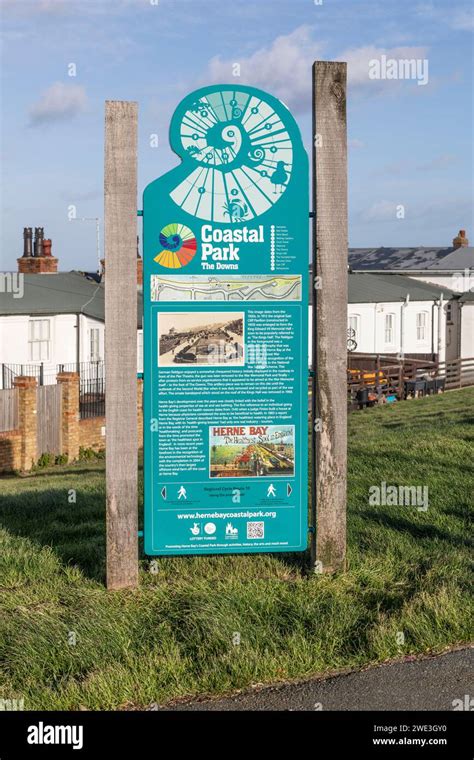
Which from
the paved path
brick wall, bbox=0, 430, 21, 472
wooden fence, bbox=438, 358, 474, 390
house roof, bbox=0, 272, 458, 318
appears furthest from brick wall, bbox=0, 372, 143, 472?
wooden fence, bbox=438, 358, 474, 390

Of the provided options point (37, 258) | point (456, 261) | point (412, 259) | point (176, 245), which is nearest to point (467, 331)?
point (456, 261)

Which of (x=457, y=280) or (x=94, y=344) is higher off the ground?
(x=457, y=280)

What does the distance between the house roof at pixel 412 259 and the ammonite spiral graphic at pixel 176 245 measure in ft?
156

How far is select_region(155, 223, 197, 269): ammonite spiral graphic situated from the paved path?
274 cm

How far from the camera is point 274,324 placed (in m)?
6.55

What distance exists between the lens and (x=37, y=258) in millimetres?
38406

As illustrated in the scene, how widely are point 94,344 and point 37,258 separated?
23.1 ft

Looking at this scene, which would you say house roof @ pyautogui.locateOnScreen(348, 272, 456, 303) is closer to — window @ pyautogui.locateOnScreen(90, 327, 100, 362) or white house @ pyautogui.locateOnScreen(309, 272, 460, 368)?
white house @ pyautogui.locateOnScreen(309, 272, 460, 368)

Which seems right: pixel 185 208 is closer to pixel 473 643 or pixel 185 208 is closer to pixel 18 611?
pixel 18 611

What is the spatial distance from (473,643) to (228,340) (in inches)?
93.1

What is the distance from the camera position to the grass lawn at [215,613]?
5.14 metres

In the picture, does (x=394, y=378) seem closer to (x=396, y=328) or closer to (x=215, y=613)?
(x=396, y=328)

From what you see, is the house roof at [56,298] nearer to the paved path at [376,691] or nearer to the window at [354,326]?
the window at [354,326]
